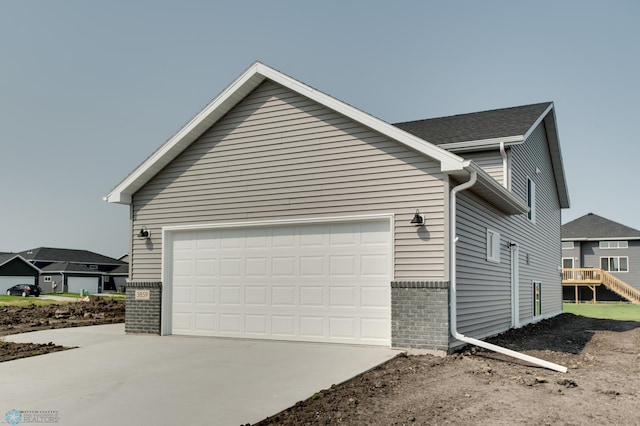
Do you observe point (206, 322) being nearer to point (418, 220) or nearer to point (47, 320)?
point (418, 220)

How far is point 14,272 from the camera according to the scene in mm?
54812

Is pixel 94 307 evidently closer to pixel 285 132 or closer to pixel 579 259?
pixel 285 132

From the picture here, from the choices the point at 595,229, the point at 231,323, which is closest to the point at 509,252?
→ the point at 231,323

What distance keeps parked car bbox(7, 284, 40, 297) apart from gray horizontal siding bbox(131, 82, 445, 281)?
4037cm

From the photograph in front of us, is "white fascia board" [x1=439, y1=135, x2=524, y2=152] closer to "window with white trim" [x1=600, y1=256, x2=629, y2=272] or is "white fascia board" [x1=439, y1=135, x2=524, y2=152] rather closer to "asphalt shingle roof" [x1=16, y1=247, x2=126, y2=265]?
"window with white trim" [x1=600, y1=256, x2=629, y2=272]

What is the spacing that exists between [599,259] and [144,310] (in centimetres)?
3624

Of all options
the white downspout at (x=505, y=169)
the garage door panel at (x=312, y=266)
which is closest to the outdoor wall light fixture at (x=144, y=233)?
the garage door panel at (x=312, y=266)

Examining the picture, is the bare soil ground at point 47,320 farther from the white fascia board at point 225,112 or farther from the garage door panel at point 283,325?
the garage door panel at point 283,325

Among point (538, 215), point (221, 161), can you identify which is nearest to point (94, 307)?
point (221, 161)

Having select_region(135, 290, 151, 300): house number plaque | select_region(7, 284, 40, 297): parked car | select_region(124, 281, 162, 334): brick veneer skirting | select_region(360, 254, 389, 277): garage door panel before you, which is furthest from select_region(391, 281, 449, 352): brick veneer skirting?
select_region(7, 284, 40, 297): parked car

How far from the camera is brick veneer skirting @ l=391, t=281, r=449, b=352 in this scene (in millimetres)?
9164

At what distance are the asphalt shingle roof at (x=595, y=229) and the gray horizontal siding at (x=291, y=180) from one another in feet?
112

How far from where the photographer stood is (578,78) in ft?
56.5

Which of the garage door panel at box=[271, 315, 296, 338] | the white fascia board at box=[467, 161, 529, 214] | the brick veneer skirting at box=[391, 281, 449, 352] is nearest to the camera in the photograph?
the brick veneer skirting at box=[391, 281, 449, 352]
